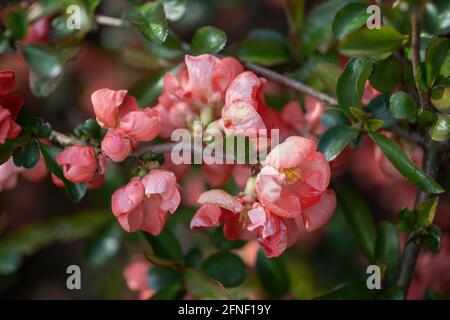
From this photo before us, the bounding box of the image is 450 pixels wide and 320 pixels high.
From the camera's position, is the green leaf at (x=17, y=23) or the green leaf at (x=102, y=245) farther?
the green leaf at (x=102, y=245)

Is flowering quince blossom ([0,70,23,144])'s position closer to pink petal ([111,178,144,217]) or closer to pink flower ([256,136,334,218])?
pink petal ([111,178,144,217])

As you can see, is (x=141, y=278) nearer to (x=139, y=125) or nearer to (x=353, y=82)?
(x=139, y=125)

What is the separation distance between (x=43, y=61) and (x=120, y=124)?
33cm

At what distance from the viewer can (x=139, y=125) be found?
3.47ft

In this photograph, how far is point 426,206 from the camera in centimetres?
113

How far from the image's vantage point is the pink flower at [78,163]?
105cm

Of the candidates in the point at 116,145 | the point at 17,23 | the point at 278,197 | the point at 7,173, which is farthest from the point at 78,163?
the point at 17,23

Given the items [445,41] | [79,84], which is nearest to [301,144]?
[445,41]

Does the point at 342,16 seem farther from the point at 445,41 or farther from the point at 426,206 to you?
the point at 426,206

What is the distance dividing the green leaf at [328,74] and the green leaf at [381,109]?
0.30 feet

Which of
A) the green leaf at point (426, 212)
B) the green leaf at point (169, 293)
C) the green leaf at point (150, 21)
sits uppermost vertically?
the green leaf at point (150, 21)

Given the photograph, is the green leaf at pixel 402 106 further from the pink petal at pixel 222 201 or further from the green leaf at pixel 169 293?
the green leaf at pixel 169 293

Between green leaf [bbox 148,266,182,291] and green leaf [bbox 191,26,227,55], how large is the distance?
1.29 feet

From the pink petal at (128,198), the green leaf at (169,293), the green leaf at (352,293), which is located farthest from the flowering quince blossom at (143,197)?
the green leaf at (352,293)
